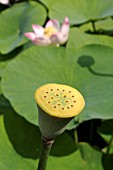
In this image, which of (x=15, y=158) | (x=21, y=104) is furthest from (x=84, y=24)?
(x=15, y=158)

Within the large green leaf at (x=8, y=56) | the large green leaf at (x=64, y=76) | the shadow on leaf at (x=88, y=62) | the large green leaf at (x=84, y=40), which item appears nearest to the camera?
the large green leaf at (x=64, y=76)

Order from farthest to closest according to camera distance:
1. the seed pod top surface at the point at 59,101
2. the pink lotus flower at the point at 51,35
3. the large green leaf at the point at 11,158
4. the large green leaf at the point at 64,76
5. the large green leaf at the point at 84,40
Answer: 1. the large green leaf at the point at 84,40
2. the pink lotus flower at the point at 51,35
3. the large green leaf at the point at 64,76
4. the large green leaf at the point at 11,158
5. the seed pod top surface at the point at 59,101

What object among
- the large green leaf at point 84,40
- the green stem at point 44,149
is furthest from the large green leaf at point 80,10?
the green stem at point 44,149

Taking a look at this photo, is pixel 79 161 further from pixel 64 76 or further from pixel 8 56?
pixel 8 56

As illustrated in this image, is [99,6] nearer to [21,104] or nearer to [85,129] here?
[85,129]

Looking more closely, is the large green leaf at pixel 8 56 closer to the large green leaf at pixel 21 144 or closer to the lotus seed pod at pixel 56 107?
the large green leaf at pixel 21 144

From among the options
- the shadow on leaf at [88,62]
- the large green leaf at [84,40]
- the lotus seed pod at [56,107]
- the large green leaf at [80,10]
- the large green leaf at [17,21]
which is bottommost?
the large green leaf at [17,21]
